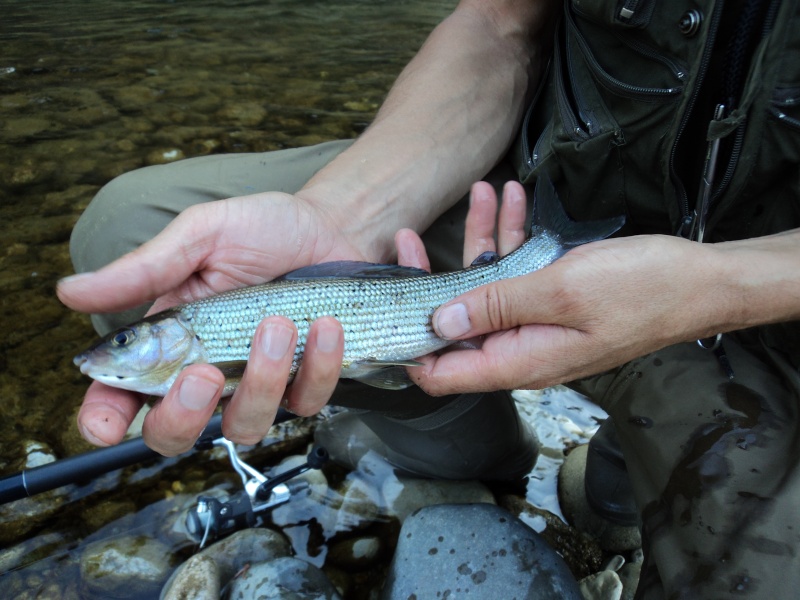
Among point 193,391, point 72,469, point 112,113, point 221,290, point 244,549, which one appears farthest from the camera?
point 112,113

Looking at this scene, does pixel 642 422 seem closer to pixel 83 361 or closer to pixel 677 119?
pixel 677 119

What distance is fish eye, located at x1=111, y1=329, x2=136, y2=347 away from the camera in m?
2.47

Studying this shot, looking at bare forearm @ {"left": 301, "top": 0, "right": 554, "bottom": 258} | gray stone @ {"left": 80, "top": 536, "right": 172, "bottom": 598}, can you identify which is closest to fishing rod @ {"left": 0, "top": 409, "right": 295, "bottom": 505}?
gray stone @ {"left": 80, "top": 536, "right": 172, "bottom": 598}

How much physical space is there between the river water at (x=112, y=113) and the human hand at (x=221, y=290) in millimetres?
1622

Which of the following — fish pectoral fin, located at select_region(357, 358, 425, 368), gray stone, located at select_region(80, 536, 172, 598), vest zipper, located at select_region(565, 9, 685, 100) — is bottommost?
gray stone, located at select_region(80, 536, 172, 598)

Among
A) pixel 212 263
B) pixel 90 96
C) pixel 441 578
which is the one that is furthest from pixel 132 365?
pixel 90 96

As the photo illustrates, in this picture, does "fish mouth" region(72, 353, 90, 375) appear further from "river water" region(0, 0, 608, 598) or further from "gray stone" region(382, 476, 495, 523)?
"gray stone" region(382, 476, 495, 523)

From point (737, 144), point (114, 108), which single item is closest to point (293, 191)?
point (737, 144)

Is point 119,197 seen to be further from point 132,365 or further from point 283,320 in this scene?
point 283,320

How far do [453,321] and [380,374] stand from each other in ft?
1.37

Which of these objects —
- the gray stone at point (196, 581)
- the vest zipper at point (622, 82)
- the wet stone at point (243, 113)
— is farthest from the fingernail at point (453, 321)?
the wet stone at point (243, 113)

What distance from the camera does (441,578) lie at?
293 centimetres

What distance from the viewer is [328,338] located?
2.31 meters

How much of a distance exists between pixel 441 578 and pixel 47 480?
1989 millimetres
